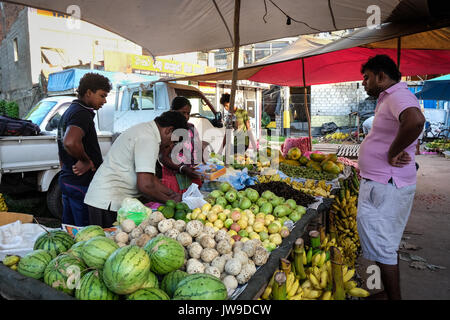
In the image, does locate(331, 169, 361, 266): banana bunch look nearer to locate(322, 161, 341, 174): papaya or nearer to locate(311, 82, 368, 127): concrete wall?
locate(322, 161, 341, 174): papaya

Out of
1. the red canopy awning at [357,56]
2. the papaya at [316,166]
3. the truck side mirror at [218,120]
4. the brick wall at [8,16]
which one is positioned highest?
the brick wall at [8,16]

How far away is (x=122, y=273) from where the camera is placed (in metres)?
1.31

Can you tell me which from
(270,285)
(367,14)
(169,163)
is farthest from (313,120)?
(270,285)

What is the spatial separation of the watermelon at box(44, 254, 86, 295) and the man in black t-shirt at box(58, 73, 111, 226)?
160 centimetres

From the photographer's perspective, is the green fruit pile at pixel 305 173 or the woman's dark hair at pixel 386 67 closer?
the woman's dark hair at pixel 386 67

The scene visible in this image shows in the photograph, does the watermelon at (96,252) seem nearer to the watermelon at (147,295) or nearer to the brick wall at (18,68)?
the watermelon at (147,295)

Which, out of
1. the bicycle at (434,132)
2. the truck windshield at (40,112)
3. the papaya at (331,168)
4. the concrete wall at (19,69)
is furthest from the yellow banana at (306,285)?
the bicycle at (434,132)

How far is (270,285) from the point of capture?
1.79 m

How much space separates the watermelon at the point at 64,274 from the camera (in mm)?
1429

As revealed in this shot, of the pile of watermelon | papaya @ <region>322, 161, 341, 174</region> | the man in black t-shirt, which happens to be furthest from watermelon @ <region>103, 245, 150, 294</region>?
papaya @ <region>322, 161, 341, 174</region>

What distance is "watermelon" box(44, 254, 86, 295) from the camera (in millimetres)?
1429

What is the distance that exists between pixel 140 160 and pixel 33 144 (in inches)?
138

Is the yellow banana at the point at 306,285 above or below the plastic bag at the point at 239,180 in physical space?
below
